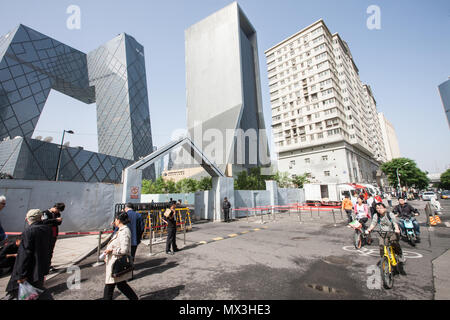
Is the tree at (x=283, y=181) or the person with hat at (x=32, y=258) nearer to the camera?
the person with hat at (x=32, y=258)

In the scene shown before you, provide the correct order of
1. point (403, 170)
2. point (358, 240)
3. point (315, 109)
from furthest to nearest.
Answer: point (403, 170)
point (315, 109)
point (358, 240)

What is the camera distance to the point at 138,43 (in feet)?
318

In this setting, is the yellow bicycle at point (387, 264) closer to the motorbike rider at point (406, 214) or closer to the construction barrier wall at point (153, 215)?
the motorbike rider at point (406, 214)

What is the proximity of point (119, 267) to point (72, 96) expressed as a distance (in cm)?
11961

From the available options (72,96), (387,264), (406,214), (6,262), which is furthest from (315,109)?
(72,96)

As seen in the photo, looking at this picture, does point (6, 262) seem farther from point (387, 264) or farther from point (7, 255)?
point (387, 264)

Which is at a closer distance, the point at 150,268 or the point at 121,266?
the point at 121,266

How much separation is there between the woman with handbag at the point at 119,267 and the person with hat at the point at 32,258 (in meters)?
0.96

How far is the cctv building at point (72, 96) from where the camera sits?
4888cm

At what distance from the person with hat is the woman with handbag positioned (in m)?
0.96

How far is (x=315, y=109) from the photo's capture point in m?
46.6

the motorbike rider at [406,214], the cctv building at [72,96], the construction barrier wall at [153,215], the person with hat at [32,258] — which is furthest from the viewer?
the cctv building at [72,96]

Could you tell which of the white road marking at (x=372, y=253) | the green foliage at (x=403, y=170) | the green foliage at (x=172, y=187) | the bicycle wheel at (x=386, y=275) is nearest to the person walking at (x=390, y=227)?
the bicycle wheel at (x=386, y=275)

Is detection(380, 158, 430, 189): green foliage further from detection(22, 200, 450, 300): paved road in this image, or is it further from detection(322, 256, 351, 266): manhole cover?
detection(322, 256, 351, 266): manhole cover
